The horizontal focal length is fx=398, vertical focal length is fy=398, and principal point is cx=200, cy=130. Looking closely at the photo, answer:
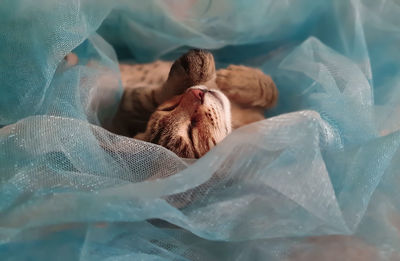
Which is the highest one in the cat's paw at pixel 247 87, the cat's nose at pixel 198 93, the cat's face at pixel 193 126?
the cat's nose at pixel 198 93

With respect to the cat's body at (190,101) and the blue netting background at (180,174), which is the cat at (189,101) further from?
the blue netting background at (180,174)

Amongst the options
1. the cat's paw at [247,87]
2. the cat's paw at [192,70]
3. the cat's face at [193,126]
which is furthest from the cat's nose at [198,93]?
the cat's paw at [247,87]

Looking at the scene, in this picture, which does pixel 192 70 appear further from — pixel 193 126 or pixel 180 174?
pixel 180 174

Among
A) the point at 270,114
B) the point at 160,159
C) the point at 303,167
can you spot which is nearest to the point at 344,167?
the point at 303,167

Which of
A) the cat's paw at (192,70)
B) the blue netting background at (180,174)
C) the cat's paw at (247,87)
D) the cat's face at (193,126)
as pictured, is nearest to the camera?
the blue netting background at (180,174)

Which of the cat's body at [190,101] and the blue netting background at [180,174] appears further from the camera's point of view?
the cat's body at [190,101]

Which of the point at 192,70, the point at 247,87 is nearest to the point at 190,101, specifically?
the point at 192,70

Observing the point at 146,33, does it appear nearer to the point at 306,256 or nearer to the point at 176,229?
the point at 176,229

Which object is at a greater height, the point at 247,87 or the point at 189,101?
the point at 189,101
